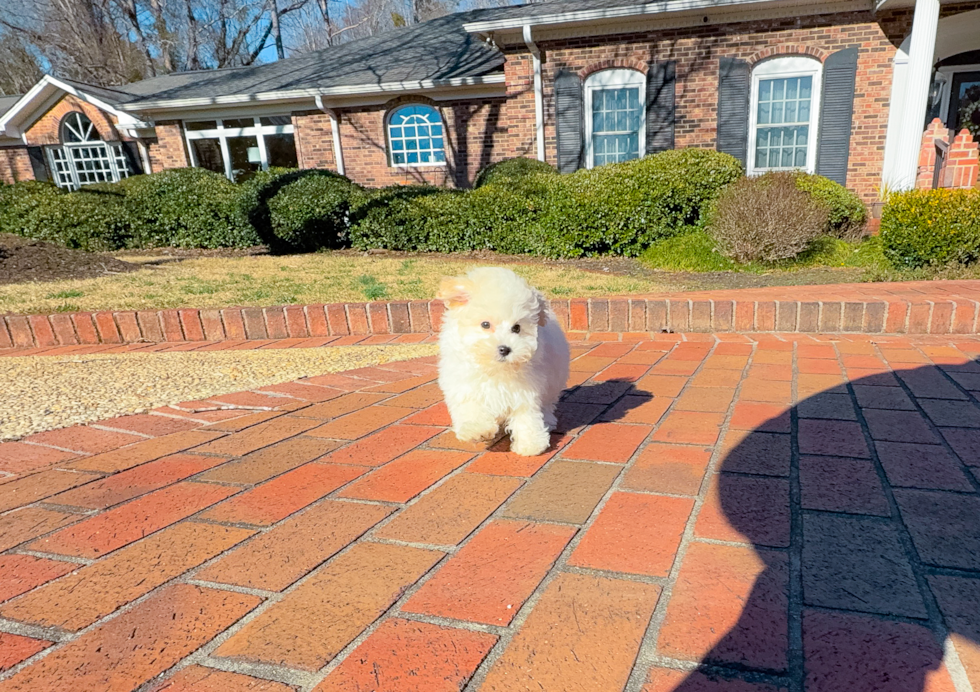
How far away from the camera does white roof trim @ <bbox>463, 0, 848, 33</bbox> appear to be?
1038cm

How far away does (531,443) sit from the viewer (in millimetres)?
2295

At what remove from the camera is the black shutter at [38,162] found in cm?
1977

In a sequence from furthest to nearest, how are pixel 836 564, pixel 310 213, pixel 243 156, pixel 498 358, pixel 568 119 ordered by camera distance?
1. pixel 243 156
2. pixel 568 119
3. pixel 310 213
4. pixel 498 358
5. pixel 836 564

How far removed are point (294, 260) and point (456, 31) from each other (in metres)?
11.5

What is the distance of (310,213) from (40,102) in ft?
54.6

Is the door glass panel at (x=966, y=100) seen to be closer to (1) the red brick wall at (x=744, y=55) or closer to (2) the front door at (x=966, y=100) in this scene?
(2) the front door at (x=966, y=100)

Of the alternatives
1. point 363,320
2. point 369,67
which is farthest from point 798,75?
point 363,320

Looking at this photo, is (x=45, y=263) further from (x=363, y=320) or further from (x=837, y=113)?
(x=837, y=113)

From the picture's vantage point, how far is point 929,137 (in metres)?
9.34

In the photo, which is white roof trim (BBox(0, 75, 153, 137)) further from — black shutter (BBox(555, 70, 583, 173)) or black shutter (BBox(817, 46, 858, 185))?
black shutter (BBox(817, 46, 858, 185))

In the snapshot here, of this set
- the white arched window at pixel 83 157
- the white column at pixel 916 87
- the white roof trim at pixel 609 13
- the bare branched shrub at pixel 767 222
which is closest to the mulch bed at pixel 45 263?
the bare branched shrub at pixel 767 222

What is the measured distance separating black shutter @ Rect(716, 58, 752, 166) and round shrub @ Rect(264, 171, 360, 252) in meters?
7.44

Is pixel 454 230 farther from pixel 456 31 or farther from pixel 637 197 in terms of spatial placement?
pixel 456 31

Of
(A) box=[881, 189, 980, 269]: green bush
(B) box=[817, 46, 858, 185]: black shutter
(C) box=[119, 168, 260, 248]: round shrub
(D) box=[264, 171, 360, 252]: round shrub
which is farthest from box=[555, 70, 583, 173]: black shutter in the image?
(A) box=[881, 189, 980, 269]: green bush
